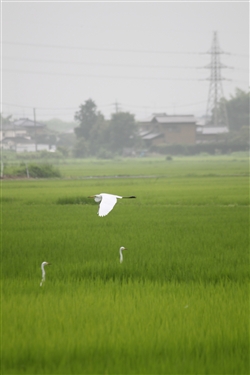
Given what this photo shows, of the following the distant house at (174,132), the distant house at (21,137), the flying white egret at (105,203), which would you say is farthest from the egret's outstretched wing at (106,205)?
the distant house at (21,137)

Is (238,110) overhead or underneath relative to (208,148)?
overhead

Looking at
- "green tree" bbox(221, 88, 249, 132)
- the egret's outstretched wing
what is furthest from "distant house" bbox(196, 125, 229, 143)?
the egret's outstretched wing

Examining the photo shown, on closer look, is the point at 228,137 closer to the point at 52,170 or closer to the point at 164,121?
the point at 164,121

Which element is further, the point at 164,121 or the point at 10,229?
the point at 164,121

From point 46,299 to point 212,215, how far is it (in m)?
7.15

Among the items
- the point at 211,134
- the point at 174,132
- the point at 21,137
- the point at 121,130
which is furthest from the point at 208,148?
the point at 21,137

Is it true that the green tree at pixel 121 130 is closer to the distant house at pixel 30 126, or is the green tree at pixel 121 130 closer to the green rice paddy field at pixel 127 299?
the distant house at pixel 30 126

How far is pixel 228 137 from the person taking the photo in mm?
59688

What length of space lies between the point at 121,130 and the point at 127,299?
5529 cm

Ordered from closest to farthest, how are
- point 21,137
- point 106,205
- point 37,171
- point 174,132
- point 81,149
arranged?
point 106,205 → point 37,171 → point 81,149 → point 174,132 → point 21,137

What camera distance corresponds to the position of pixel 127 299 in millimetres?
5129

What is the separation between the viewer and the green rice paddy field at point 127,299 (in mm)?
3902

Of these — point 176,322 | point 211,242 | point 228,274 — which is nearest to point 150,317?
point 176,322

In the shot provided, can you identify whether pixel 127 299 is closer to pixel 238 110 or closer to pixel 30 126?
pixel 238 110
